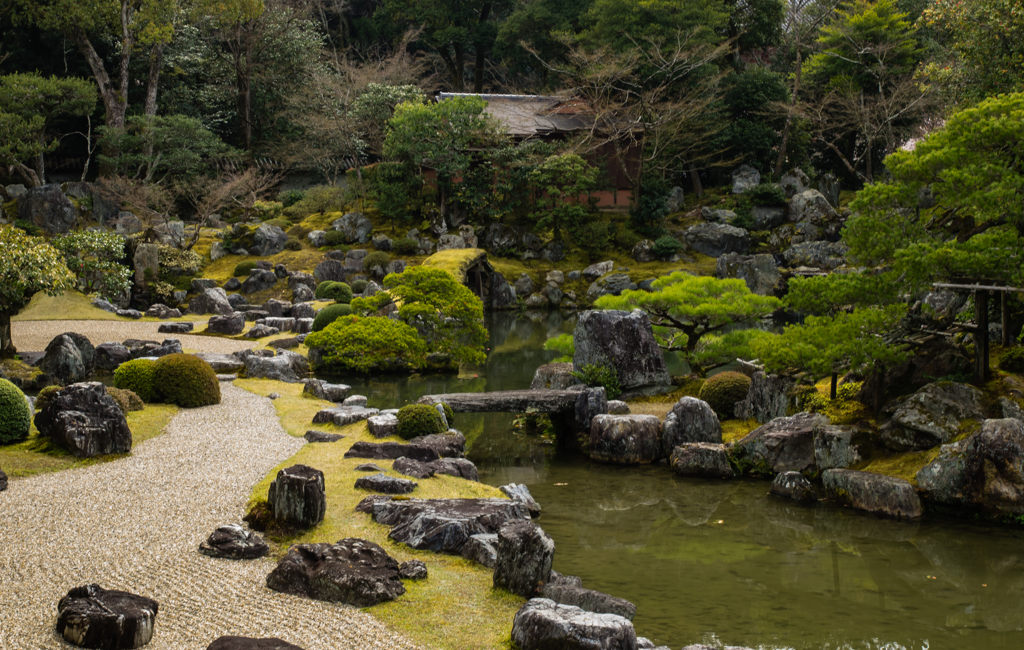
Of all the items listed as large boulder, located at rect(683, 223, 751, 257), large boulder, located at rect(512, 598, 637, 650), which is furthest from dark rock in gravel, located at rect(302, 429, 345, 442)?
large boulder, located at rect(683, 223, 751, 257)

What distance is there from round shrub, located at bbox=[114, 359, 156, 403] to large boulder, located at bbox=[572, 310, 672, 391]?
814 cm

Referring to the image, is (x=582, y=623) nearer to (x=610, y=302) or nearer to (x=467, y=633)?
(x=467, y=633)

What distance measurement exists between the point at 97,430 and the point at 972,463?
38.1 ft

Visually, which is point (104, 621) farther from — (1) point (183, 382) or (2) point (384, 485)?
(1) point (183, 382)

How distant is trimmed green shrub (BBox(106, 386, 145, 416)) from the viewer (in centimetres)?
1200

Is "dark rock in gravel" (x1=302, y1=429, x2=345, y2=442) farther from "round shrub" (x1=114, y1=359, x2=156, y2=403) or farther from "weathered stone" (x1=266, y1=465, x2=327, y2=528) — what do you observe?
"weathered stone" (x1=266, y1=465, x2=327, y2=528)

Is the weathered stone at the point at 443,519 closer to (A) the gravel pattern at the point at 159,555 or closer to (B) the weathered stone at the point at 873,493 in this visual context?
(A) the gravel pattern at the point at 159,555

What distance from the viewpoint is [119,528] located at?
291 inches

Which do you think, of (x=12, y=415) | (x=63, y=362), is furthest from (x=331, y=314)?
(x=12, y=415)

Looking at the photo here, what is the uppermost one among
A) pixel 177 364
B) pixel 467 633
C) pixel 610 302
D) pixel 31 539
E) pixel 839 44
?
pixel 839 44

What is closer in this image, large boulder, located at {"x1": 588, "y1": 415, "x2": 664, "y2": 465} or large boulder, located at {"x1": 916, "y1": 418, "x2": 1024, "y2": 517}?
large boulder, located at {"x1": 916, "y1": 418, "x2": 1024, "y2": 517}

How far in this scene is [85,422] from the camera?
10031 millimetres

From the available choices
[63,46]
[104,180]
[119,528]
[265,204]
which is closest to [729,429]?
[119,528]

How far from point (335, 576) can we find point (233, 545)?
132 centimetres
